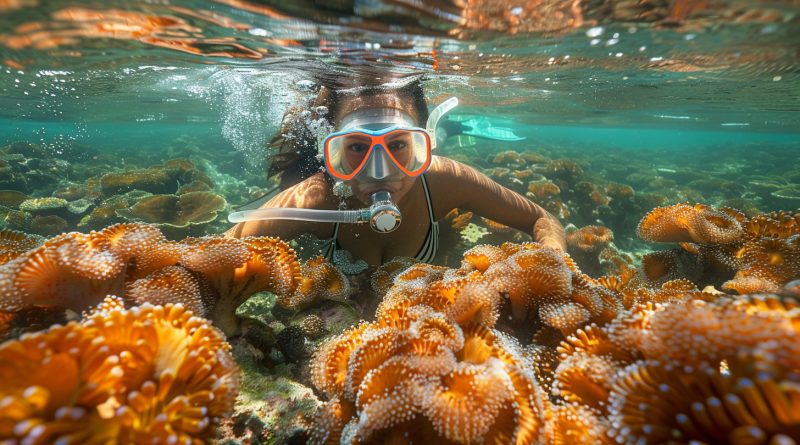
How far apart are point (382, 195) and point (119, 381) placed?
2669 millimetres

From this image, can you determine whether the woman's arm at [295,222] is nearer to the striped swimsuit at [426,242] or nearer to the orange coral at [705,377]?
the striped swimsuit at [426,242]

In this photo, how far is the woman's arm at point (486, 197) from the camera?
4.00 metres

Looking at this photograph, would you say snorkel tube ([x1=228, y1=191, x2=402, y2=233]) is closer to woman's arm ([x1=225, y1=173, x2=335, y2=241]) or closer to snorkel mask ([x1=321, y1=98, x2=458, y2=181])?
woman's arm ([x1=225, y1=173, x2=335, y2=241])

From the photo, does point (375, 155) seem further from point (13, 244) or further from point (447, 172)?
point (13, 244)

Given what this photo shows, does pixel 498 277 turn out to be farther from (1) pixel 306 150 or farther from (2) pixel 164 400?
(1) pixel 306 150

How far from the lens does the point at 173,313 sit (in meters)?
1.17

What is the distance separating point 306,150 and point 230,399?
13.7ft

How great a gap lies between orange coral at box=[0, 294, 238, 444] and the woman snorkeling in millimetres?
2019

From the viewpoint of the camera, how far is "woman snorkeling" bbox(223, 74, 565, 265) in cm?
339

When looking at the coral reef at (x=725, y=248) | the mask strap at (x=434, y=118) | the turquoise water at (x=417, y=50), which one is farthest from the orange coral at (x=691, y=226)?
the turquoise water at (x=417, y=50)

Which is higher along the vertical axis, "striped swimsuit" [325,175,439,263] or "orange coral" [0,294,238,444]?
"orange coral" [0,294,238,444]

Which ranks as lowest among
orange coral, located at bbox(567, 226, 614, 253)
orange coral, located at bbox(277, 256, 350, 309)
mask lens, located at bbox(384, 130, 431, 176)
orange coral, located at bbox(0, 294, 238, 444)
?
orange coral, located at bbox(567, 226, 614, 253)

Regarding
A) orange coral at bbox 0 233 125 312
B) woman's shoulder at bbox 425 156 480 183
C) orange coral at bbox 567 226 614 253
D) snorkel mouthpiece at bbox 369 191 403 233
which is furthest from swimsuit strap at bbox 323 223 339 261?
orange coral at bbox 567 226 614 253

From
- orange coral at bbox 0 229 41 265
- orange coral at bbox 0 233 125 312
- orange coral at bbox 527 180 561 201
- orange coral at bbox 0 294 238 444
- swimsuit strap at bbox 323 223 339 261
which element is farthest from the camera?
orange coral at bbox 527 180 561 201
